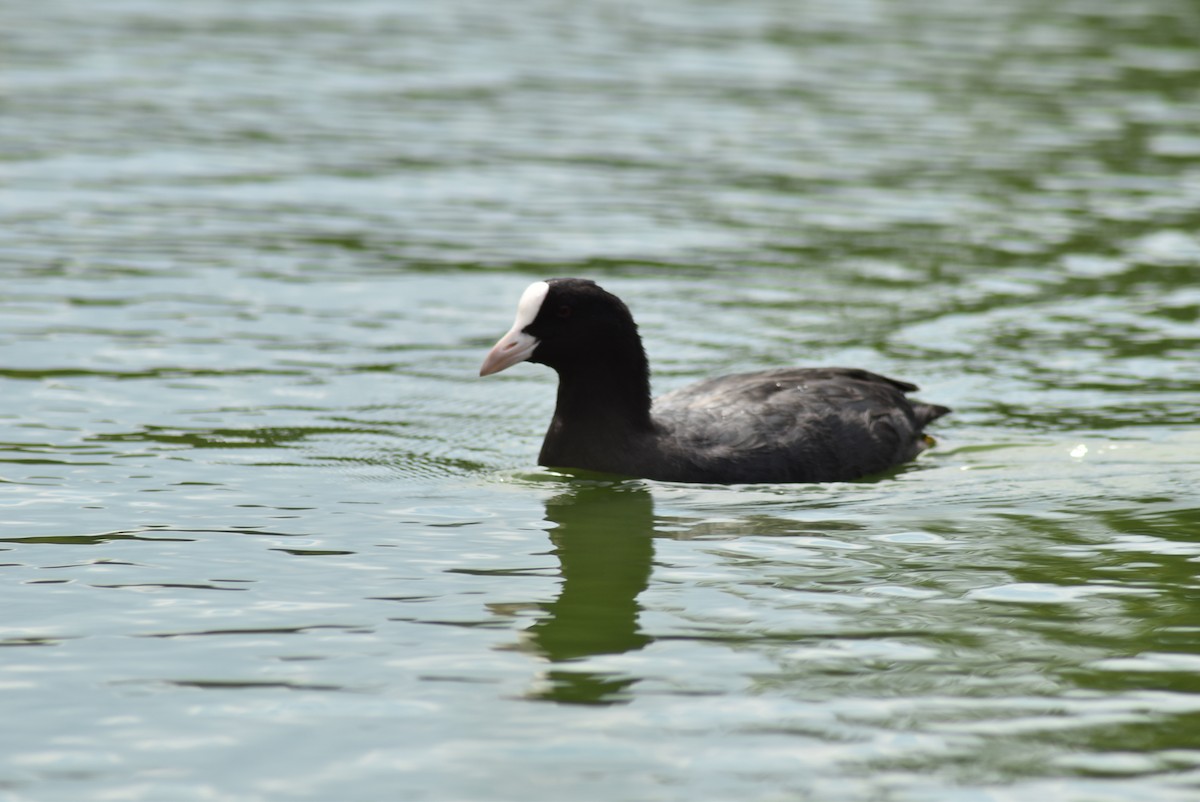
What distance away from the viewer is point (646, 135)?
750 inches

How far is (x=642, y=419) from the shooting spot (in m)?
9.25

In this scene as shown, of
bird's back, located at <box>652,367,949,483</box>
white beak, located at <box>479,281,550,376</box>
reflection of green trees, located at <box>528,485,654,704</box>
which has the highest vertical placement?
white beak, located at <box>479,281,550,376</box>

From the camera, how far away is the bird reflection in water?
6.18 meters

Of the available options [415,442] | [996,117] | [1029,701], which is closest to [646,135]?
[996,117]

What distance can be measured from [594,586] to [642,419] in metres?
2.02

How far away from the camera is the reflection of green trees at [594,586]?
6.20 meters

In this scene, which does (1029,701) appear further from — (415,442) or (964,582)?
(415,442)

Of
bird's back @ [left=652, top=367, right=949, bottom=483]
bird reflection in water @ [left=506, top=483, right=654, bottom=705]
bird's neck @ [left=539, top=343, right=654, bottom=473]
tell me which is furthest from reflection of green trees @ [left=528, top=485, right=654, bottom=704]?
bird's back @ [left=652, top=367, right=949, bottom=483]

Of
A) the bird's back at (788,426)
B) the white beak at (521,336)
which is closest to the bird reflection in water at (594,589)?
the bird's back at (788,426)

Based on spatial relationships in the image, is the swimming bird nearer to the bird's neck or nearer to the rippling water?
the bird's neck

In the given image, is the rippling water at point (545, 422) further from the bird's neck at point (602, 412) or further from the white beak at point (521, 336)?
the white beak at point (521, 336)

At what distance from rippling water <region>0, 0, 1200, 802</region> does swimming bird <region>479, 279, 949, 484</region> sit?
234mm

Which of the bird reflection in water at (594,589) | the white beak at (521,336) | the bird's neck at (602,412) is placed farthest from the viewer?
the bird's neck at (602,412)

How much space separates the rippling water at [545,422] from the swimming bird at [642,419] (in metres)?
0.23
